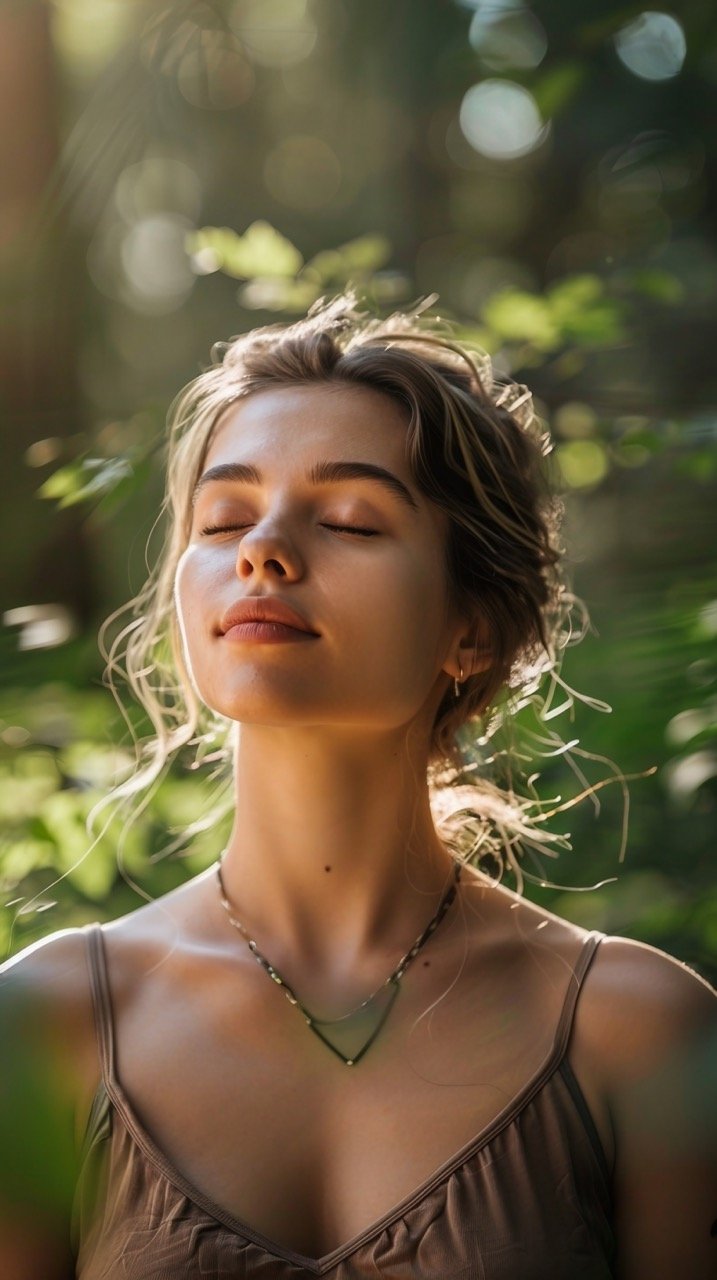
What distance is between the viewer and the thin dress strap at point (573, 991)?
57.2 inches

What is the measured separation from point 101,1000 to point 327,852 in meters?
0.29

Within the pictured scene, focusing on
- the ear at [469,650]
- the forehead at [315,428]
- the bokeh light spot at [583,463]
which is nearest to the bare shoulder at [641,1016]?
the ear at [469,650]

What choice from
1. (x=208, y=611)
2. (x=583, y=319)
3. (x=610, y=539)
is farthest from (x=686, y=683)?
(x=610, y=539)

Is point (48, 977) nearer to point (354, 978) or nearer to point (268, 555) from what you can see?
point (354, 978)

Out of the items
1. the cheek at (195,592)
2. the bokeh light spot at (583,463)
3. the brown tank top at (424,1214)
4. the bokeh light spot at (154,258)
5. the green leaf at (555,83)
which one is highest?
the green leaf at (555,83)

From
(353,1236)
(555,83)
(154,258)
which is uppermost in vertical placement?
(555,83)

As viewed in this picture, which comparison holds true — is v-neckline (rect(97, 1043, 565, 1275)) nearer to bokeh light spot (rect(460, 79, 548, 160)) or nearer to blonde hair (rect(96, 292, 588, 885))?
blonde hair (rect(96, 292, 588, 885))

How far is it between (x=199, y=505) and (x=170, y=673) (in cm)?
49

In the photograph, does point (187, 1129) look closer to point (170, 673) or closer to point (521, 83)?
point (170, 673)

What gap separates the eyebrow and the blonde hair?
0.12ft

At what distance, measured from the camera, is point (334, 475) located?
1.45 metres

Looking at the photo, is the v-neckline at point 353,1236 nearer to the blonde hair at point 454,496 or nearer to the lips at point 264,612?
the blonde hair at point 454,496

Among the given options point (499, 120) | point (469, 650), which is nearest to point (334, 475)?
point (469, 650)

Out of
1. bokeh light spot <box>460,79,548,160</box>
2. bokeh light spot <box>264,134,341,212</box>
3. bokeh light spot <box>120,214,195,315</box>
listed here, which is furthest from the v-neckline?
bokeh light spot <box>264,134,341,212</box>
